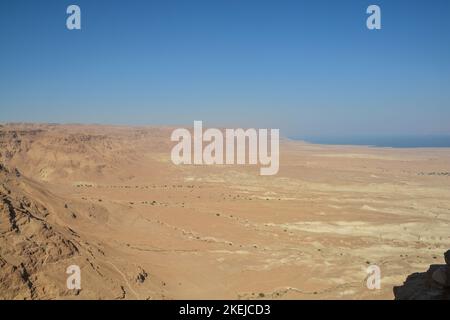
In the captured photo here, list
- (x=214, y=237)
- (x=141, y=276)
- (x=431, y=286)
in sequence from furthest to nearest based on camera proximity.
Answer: (x=214, y=237) → (x=141, y=276) → (x=431, y=286)

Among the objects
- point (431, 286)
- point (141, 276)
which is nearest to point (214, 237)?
point (141, 276)

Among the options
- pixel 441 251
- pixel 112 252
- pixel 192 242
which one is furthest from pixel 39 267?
pixel 441 251

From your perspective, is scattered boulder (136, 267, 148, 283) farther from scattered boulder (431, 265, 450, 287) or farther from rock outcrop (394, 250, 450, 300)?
scattered boulder (431, 265, 450, 287)

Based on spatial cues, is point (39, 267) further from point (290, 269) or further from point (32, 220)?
point (290, 269)

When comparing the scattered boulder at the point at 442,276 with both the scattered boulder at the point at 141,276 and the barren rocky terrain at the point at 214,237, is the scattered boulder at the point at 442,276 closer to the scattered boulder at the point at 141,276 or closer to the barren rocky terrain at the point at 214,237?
the barren rocky terrain at the point at 214,237

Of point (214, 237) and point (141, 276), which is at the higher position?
point (214, 237)

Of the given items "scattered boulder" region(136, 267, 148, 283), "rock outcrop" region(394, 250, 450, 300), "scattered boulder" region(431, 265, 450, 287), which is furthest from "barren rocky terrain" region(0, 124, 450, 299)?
"scattered boulder" region(431, 265, 450, 287)

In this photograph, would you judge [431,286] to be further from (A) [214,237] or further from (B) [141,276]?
(A) [214,237]

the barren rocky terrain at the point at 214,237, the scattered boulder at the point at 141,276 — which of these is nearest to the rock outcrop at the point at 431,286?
the barren rocky terrain at the point at 214,237
